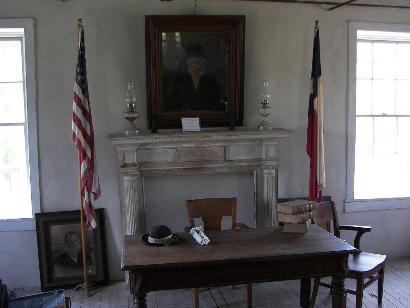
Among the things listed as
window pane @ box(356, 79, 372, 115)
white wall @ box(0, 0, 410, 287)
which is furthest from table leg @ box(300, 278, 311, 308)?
window pane @ box(356, 79, 372, 115)

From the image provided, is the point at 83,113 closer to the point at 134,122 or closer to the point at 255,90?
the point at 134,122

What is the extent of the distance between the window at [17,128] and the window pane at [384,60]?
3.63 m

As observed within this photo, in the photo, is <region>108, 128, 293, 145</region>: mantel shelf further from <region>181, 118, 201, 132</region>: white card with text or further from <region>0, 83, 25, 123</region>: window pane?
<region>0, 83, 25, 123</region>: window pane

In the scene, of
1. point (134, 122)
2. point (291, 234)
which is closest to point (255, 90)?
point (134, 122)

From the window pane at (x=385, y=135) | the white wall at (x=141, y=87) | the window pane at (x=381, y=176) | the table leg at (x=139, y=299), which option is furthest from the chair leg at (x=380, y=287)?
the table leg at (x=139, y=299)

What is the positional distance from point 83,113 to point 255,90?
173 centimetres

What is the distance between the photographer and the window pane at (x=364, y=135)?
191 inches

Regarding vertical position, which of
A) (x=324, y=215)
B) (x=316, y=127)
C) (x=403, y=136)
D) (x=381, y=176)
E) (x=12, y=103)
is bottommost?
(x=324, y=215)

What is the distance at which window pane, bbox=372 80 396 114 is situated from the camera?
4863 millimetres

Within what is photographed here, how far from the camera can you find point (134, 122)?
4.20 metres

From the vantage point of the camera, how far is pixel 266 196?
169 inches

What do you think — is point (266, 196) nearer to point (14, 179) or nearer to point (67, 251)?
point (67, 251)

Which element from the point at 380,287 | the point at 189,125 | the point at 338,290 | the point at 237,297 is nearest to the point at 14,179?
the point at 189,125

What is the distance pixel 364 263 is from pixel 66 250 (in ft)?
9.00
